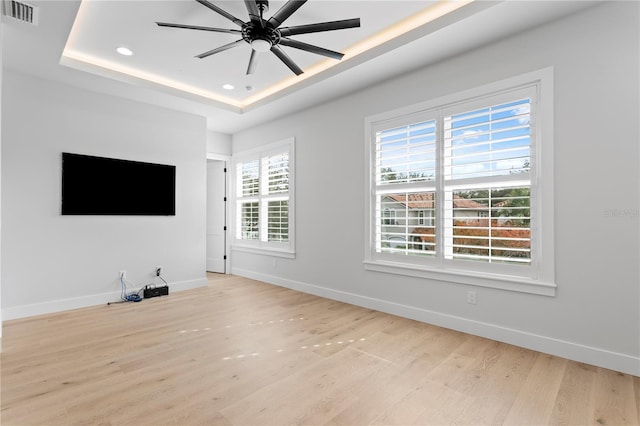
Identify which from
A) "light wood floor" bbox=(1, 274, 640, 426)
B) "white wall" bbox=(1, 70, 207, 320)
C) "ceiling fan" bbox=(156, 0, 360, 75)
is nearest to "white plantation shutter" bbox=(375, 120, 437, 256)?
"light wood floor" bbox=(1, 274, 640, 426)

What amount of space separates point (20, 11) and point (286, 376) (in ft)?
12.1

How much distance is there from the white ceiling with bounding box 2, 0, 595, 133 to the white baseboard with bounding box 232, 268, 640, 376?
2.77 metres

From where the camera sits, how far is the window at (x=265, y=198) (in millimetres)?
5375

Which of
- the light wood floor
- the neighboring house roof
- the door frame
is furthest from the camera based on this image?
the door frame

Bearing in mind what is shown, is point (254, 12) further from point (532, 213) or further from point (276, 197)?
point (276, 197)

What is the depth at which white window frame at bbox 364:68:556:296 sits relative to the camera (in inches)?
109

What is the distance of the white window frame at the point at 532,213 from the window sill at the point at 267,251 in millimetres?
2060

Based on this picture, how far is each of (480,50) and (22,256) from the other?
5.58 m

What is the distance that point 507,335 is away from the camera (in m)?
2.98

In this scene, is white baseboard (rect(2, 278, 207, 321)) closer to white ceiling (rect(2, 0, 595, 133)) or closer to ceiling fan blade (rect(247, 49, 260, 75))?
white ceiling (rect(2, 0, 595, 133))

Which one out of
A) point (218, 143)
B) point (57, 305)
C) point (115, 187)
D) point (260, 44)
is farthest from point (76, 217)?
point (260, 44)

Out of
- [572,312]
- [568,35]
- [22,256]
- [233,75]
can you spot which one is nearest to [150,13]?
[233,75]

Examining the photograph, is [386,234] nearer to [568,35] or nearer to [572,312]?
[572,312]

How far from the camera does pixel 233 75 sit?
164 inches
